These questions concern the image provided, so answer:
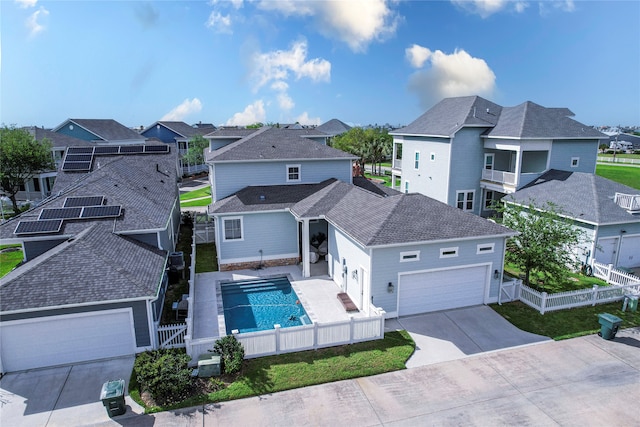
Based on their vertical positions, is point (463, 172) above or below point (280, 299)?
above

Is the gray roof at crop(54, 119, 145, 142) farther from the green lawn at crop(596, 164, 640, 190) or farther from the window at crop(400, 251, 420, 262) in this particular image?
the green lawn at crop(596, 164, 640, 190)

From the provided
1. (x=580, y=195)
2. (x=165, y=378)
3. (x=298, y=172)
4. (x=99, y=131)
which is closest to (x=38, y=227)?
(x=165, y=378)

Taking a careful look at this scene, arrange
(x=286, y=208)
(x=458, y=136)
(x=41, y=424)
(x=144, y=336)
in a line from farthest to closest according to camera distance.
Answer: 1. (x=458, y=136)
2. (x=286, y=208)
3. (x=144, y=336)
4. (x=41, y=424)

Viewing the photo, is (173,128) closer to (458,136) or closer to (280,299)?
(458,136)

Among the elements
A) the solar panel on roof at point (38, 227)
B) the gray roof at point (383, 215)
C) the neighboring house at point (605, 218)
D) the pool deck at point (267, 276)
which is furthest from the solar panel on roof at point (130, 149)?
the neighboring house at point (605, 218)

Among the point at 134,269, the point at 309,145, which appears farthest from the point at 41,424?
the point at 309,145

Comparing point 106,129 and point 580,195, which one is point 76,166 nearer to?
point 580,195

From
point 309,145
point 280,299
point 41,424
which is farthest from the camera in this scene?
point 309,145
